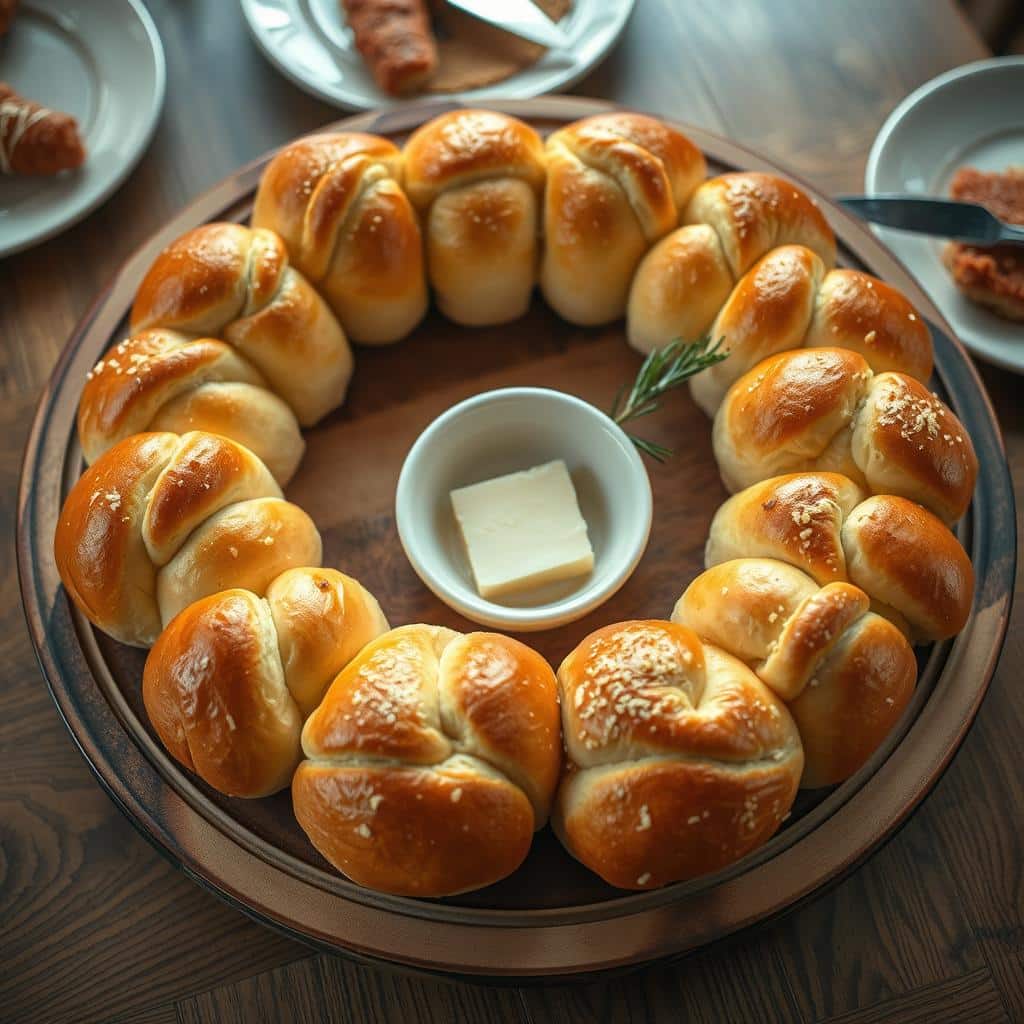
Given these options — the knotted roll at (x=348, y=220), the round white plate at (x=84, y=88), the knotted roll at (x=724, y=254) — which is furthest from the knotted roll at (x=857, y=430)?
the round white plate at (x=84, y=88)

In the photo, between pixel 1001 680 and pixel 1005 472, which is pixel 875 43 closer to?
pixel 1005 472

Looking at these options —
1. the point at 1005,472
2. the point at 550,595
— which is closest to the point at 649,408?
the point at 550,595

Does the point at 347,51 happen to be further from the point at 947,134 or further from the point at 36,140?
the point at 947,134

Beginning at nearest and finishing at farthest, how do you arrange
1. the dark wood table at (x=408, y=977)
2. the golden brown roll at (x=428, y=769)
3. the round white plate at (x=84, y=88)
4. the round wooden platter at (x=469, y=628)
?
the golden brown roll at (x=428, y=769) < the round wooden platter at (x=469, y=628) < the dark wood table at (x=408, y=977) < the round white plate at (x=84, y=88)

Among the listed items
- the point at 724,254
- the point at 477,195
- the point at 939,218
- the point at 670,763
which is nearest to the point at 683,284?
the point at 724,254

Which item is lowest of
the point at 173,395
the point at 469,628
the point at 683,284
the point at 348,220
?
the point at 469,628

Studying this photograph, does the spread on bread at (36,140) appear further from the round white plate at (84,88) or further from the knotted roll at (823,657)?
the knotted roll at (823,657)

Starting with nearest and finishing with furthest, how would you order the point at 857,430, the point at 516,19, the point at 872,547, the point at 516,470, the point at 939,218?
the point at 872,547 < the point at 857,430 < the point at 516,470 < the point at 939,218 < the point at 516,19
